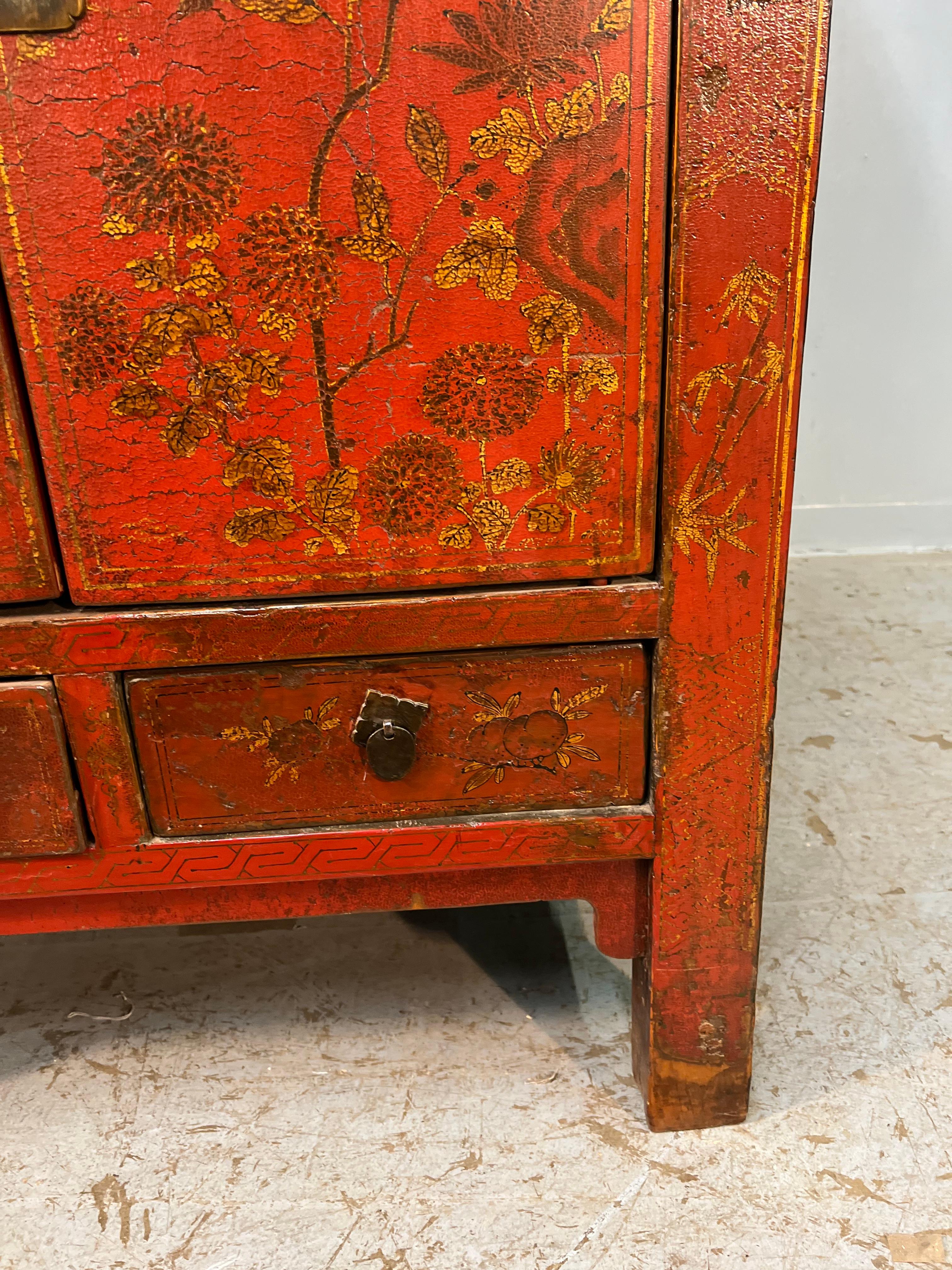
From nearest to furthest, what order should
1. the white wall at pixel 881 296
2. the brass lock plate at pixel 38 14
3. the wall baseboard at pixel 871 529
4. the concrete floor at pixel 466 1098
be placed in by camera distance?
the brass lock plate at pixel 38 14 < the concrete floor at pixel 466 1098 < the white wall at pixel 881 296 < the wall baseboard at pixel 871 529

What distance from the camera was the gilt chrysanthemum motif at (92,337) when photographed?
0.77 m

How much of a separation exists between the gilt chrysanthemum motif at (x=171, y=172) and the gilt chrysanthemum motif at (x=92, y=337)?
67mm

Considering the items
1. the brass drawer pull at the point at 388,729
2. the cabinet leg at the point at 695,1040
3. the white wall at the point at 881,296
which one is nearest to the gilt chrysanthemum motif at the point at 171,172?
the brass drawer pull at the point at 388,729

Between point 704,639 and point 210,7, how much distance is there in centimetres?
65

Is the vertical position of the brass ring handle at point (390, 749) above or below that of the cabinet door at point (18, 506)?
below

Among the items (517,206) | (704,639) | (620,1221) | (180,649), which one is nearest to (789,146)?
(517,206)

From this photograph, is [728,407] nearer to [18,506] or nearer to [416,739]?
[416,739]

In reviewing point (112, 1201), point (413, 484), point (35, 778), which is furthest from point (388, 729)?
point (112, 1201)

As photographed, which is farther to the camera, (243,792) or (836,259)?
(836,259)

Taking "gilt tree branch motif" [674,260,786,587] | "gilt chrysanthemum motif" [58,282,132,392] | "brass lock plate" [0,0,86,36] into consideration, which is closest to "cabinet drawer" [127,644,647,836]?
"gilt tree branch motif" [674,260,786,587]

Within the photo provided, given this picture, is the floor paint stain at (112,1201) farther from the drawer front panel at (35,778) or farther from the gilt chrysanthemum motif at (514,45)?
the gilt chrysanthemum motif at (514,45)

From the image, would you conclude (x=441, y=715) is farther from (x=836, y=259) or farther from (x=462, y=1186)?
(x=836, y=259)

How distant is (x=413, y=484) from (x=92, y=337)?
284 mm

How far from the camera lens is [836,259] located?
2.71m
